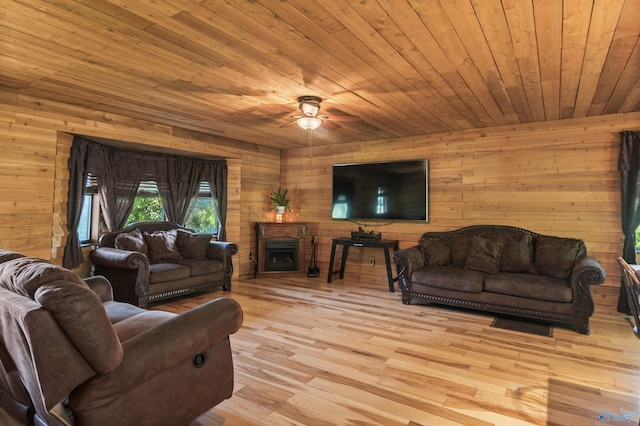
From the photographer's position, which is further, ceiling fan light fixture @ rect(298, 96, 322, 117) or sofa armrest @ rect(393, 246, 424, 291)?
sofa armrest @ rect(393, 246, 424, 291)

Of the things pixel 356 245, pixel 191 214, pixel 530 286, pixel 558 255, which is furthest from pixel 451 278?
pixel 191 214

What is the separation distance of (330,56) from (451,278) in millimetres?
2931

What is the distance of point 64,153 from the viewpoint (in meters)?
4.24

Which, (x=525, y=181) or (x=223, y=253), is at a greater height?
(x=525, y=181)

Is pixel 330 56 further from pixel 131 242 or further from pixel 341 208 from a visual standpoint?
pixel 341 208

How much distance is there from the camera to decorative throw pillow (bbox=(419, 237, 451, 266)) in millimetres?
4902

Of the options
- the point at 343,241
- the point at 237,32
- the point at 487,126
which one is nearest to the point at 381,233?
the point at 343,241

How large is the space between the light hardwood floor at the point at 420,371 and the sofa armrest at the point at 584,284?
25 cm

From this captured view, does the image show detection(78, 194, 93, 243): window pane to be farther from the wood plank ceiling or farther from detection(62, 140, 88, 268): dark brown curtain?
the wood plank ceiling

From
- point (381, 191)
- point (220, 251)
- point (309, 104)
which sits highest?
point (309, 104)

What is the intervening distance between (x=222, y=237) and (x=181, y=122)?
203 cm

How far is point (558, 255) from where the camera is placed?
13.8 feet

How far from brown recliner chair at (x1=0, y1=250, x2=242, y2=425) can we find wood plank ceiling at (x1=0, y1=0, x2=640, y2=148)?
5.07 ft

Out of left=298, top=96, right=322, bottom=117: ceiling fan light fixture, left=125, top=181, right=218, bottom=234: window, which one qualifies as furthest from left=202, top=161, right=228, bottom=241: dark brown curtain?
left=298, top=96, right=322, bottom=117: ceiling fan light fixture
